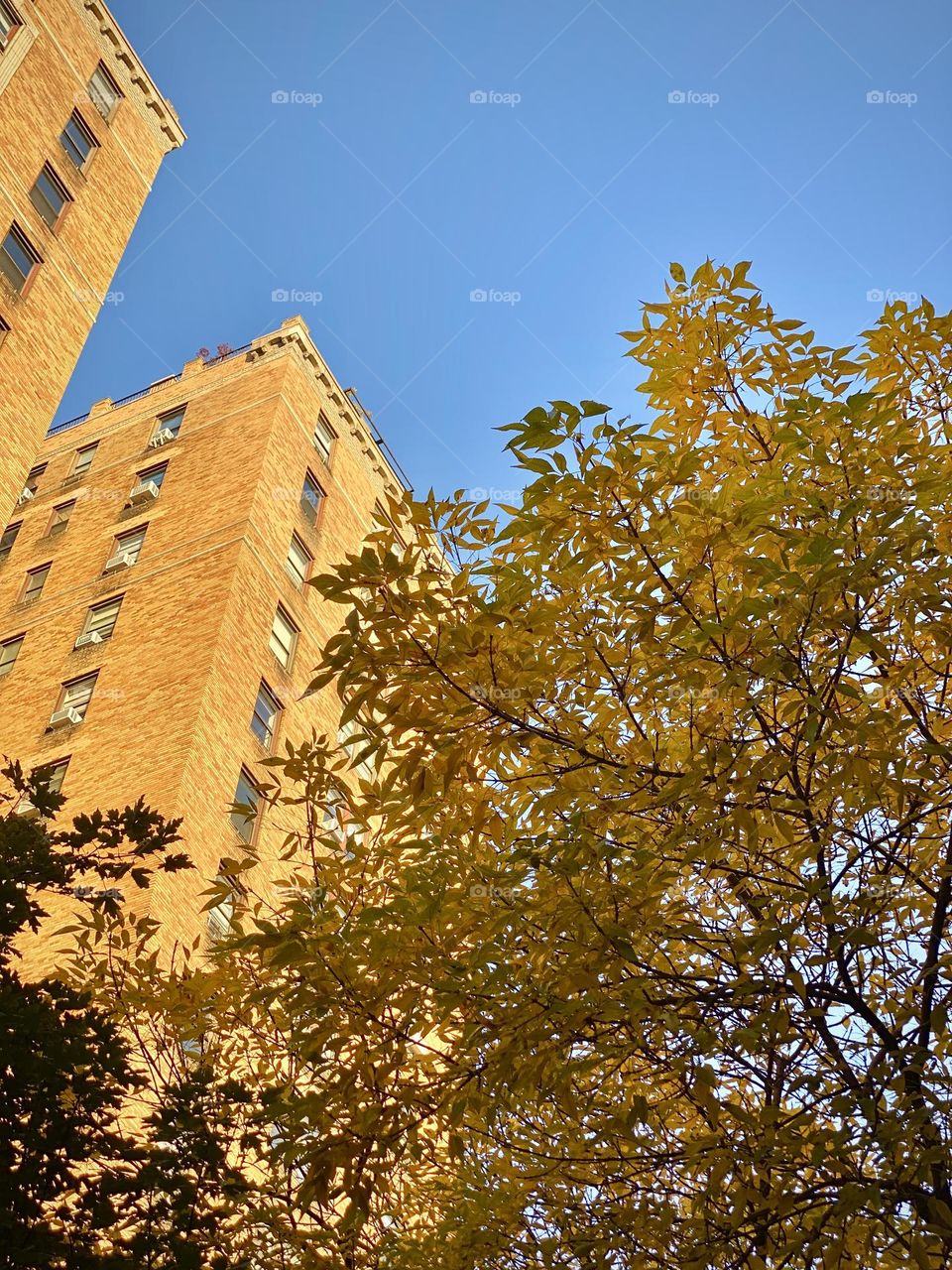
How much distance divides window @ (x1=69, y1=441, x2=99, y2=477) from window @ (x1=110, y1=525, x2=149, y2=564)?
529 centimetres

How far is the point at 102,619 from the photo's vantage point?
2519cm

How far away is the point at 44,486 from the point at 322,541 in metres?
9.69

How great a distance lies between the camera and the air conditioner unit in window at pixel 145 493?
28828 millimetres

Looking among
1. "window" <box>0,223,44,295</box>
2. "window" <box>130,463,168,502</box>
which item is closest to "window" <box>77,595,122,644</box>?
"window" <box>130,463,168,502</box>

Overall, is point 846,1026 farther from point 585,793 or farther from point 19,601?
point 19,601

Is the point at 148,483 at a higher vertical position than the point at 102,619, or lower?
higher

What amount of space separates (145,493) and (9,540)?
15.7ft

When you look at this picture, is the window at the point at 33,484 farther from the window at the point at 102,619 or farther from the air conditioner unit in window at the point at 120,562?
the window at the point at 102,619

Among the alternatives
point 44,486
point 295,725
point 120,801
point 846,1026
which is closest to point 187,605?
point 295,725

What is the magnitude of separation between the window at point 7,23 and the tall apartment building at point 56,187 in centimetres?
2

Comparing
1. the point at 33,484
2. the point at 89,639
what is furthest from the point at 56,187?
the point at 33,484

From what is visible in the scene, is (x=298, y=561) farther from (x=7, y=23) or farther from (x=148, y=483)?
(x=7, y=23)

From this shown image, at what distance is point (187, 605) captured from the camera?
77.8 ft

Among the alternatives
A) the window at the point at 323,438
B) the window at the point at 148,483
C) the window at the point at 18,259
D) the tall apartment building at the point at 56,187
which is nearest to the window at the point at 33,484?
the window at the point at 148,483
